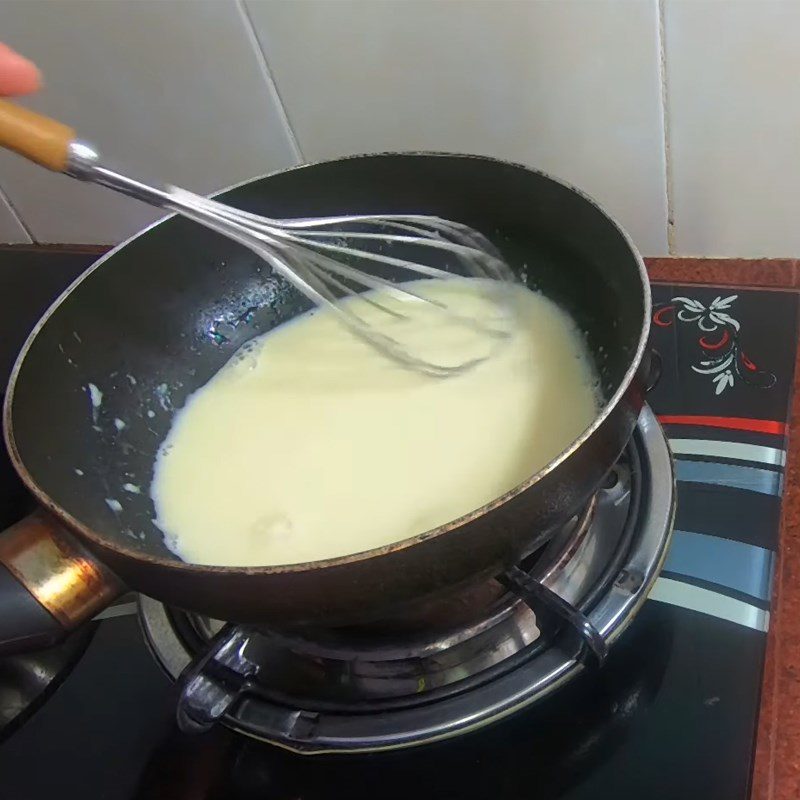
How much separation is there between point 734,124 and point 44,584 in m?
0.55

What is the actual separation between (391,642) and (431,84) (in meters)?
0.43

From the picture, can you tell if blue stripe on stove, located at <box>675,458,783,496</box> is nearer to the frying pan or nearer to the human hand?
the frying pan

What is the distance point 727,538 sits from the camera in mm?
543

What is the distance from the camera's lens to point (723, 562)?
53 cm

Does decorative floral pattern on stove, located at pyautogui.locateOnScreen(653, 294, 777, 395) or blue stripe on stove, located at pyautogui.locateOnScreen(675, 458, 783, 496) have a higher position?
decorative floral pattern on stove, located at pyautogui.locateOnScreen(653, 294, 777, 395)

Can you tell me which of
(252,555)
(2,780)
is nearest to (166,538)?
(252,555)

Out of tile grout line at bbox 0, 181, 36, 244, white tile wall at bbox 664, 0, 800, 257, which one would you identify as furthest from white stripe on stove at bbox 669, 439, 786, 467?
tile grout line at bbox 0, 181, 36, 244

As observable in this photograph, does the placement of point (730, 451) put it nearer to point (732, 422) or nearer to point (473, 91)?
point (732, 422)

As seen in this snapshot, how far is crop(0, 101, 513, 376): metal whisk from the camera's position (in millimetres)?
588

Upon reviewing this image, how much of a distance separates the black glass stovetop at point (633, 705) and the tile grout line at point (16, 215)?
0.58 m

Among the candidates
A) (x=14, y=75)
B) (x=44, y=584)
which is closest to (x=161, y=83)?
(x=14, y=75)

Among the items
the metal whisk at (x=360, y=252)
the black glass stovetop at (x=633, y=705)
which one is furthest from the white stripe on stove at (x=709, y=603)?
the metal whisk at (x=360, y=252)

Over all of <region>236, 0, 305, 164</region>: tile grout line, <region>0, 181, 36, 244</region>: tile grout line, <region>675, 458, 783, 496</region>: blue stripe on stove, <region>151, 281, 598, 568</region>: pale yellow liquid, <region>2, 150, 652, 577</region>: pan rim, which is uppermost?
<region>236, 0, 305, 164</region>: tile grout line

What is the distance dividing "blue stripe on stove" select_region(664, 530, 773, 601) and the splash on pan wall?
0.95 ft
